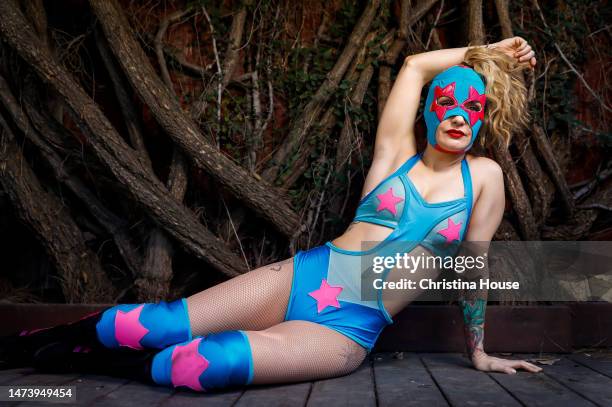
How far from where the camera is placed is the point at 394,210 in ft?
7.76

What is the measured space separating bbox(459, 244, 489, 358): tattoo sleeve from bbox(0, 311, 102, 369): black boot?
4.50 ft

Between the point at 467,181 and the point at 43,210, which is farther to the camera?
the point at 43,210

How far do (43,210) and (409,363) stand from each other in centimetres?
181

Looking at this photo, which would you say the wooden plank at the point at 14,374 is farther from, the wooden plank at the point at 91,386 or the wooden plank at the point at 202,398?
the wooden plank at the point at 202,398

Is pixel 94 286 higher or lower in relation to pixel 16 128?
lower

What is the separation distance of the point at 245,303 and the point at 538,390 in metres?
1.03

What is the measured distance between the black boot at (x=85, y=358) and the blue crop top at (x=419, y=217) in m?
0.86

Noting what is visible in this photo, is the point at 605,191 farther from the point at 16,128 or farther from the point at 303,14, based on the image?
the point at 16,128

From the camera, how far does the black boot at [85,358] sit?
2.14 m

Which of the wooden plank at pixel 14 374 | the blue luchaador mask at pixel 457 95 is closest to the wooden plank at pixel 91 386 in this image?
the wooden plank at pixel 14 374

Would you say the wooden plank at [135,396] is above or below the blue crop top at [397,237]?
below

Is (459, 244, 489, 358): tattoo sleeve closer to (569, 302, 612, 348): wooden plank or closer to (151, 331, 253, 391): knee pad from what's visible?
(569, 302, 612, 348): wooden plank

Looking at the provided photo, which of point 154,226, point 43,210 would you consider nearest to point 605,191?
point 154,226

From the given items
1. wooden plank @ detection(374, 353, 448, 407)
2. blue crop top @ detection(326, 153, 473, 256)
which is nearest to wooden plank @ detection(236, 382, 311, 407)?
wooden plank @ detection(374, 353, 448, 407)
